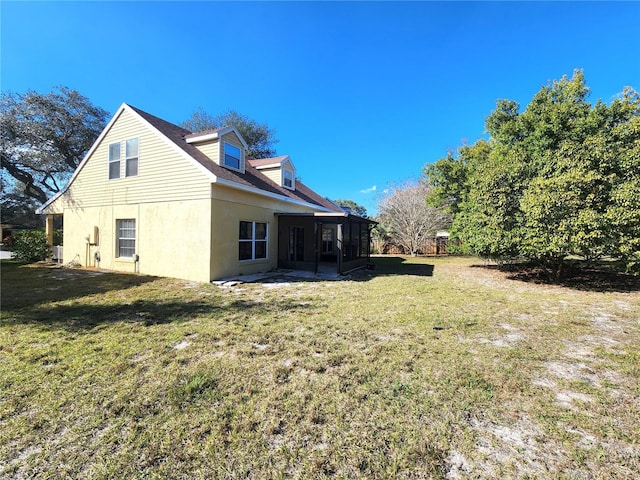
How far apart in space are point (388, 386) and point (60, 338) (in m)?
4.59

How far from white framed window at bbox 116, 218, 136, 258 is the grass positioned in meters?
4.93

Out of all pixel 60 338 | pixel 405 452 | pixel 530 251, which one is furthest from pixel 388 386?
pixel 530 251

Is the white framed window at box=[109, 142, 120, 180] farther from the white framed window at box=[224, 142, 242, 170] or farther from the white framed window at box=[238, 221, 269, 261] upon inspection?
the white framed window at box=[238, 221, 269, 261]

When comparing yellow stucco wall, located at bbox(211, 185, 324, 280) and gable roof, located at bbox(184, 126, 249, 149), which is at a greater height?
gable roof, located at bbox(184, 126, 249, 149)

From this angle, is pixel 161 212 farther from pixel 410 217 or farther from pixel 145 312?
pixel 410 217

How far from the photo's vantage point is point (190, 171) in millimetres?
8930

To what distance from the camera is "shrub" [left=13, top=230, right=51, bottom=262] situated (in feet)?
45.1

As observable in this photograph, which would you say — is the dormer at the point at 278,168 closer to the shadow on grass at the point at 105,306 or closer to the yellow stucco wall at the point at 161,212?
the yellow stucco wall at the point at 161,212

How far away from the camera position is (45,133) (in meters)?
19.5

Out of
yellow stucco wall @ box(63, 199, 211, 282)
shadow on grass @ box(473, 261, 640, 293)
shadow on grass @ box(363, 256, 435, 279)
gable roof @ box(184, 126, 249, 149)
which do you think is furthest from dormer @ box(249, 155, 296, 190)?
shadow on grass @ box(473, 261, 640, 293)

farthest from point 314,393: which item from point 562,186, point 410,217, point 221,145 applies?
point 410,217

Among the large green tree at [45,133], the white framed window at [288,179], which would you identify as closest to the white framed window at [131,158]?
the white framed window at [288,179]

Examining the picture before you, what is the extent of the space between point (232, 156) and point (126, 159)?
3866mm

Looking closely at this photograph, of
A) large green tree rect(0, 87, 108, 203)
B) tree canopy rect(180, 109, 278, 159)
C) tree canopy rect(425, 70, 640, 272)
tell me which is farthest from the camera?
tree canopy rect(180, 109, 278, 159)
